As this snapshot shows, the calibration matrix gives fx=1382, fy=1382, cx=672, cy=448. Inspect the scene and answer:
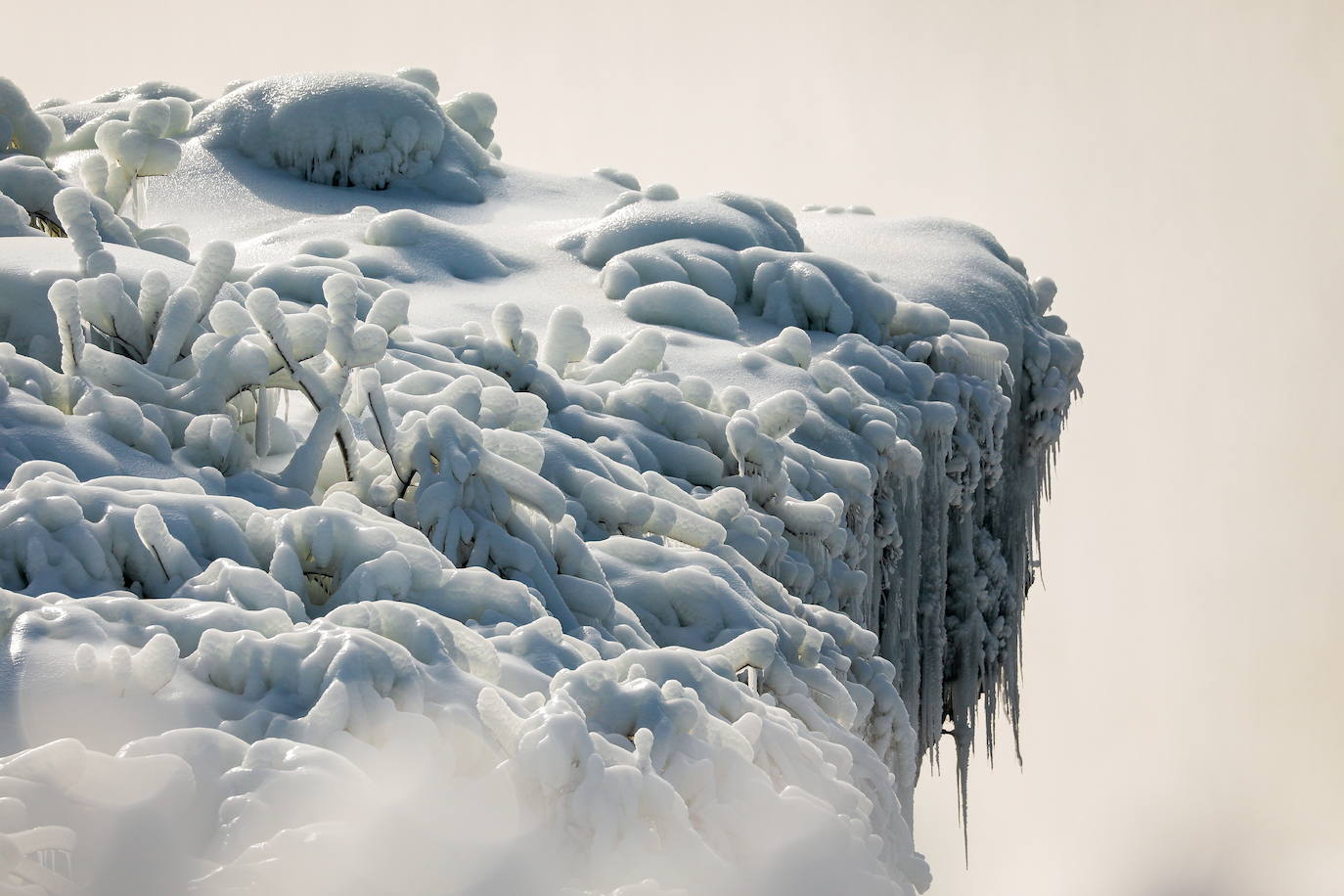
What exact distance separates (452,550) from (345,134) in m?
4.64

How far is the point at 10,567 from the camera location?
2.03 meters

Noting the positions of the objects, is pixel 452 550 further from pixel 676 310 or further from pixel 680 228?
pixel 680 228

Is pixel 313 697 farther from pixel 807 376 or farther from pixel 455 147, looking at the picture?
pixel 455 147

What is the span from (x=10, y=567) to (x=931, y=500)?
3.95 m

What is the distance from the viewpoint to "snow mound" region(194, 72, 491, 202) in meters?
6.72

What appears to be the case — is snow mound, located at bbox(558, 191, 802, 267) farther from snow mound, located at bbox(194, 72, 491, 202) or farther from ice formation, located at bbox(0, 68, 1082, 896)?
snow mound, located at bbox(194, 72, 491, 202)

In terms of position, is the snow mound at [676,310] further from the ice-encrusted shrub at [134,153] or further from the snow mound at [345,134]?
the snow mound at [345,134]

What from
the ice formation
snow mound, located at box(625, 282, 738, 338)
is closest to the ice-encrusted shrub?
the ice formation

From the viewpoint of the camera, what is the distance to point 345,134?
266 inches

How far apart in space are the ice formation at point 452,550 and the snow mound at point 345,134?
1.10m

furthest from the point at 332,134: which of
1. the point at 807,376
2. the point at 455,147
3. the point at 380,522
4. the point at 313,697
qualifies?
the point at 313,697

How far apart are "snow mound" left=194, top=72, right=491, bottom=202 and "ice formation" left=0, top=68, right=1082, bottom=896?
1103 millimetres

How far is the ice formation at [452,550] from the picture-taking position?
172cm

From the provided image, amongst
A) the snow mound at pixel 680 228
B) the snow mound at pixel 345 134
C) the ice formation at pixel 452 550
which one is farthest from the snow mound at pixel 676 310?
the snow mound at pixel 345 134
